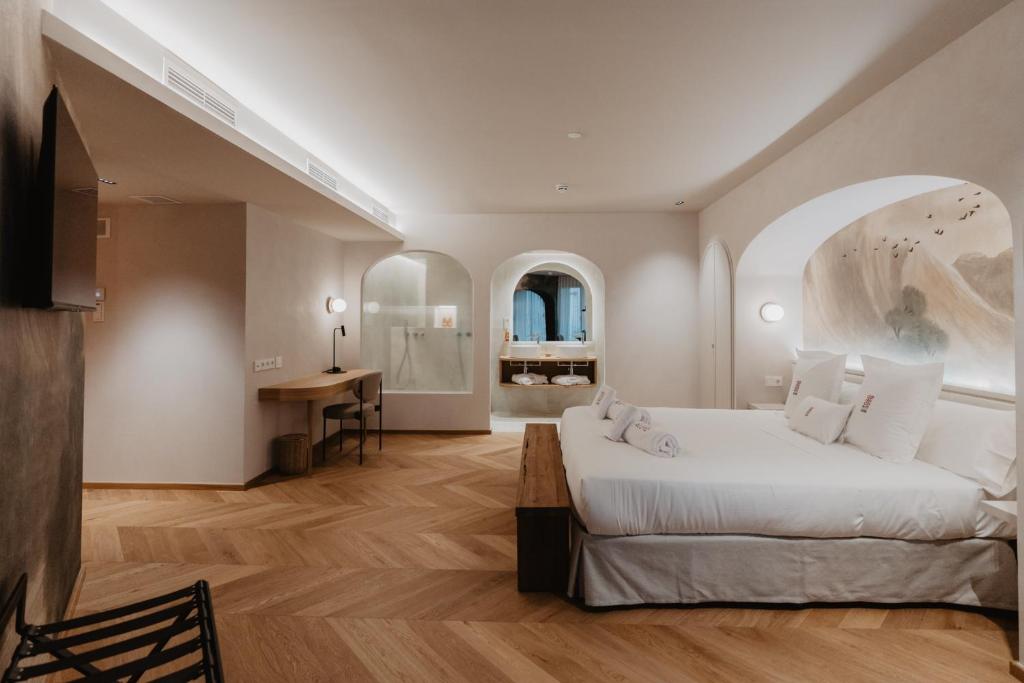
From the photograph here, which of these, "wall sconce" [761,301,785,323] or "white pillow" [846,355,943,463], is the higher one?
"wall sconce" [761,301,785,323]

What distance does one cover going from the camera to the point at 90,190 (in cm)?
197

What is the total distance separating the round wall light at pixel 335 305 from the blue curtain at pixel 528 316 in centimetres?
271

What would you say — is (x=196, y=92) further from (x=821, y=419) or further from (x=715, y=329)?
(x=715, y=329)

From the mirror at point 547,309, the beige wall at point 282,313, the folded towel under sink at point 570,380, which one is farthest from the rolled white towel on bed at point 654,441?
the mirror at point 547,309

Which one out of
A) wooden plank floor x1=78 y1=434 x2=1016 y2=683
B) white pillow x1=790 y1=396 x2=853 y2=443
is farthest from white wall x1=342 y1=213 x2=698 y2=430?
wooden plank floor x1=78 y1=434 x2=1016 y2=683

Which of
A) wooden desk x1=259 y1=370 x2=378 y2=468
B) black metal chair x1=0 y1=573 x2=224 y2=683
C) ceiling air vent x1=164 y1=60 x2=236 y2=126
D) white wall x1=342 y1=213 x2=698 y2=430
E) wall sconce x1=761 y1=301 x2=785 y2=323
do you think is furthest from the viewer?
white wall x1=342 y1=213 x2=698 y2=430

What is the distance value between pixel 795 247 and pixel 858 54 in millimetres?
2116

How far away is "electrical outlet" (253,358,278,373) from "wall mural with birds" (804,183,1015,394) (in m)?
4.81

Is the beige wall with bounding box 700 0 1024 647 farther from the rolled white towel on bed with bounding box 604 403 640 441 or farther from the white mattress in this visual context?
the rolled white towel on bed with bounding box 604 403 640 441

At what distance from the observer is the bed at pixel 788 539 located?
7.57ft

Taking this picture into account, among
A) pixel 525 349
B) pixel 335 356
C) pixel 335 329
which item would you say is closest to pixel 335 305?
pixel 335 329

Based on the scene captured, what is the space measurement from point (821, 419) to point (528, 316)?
4884 mm

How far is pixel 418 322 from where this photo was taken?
6324mm

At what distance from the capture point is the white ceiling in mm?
2150
